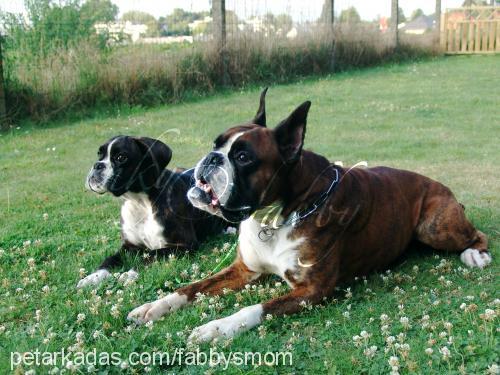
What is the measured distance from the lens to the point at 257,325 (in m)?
3.87

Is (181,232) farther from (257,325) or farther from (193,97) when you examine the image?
(193,97)

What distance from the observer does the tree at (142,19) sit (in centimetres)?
1377

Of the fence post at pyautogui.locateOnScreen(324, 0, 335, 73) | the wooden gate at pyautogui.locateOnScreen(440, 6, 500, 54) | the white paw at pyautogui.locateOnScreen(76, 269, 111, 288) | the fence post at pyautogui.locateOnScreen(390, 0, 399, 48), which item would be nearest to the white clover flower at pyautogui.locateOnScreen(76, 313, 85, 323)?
the white paw at pyautogui.locateOnScreen(76, 269, 111, 288)

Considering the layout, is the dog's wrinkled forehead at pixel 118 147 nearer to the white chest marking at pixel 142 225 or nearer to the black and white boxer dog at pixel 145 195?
the black and white boxer dog at pixel 145 195

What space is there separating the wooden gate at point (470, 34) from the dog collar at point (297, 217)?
22208 mm

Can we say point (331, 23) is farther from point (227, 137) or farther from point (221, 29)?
point (227, 137)

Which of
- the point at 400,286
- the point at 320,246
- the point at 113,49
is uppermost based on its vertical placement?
the point at 113,49

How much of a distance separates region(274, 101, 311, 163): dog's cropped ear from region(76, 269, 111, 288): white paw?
5.61 ft

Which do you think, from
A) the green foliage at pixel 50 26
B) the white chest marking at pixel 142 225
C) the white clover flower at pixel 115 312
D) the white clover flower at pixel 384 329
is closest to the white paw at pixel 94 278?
the white chest marking at pixel 142 225

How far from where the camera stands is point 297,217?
4.12 metres

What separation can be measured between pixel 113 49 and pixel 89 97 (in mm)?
1473

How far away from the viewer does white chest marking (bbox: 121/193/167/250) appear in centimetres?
524

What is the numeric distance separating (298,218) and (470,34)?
76.1 feet

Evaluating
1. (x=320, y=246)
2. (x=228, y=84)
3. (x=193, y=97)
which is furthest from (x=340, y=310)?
(x=228, y=84)
